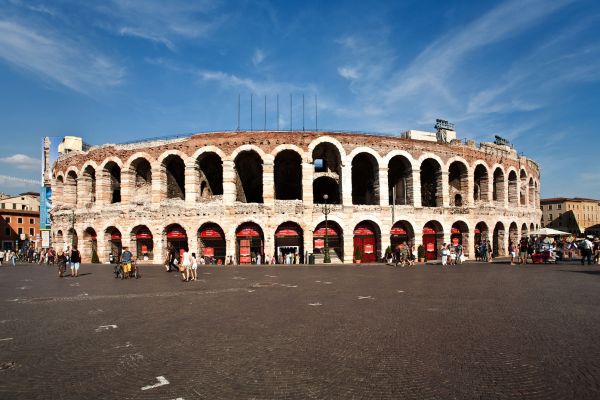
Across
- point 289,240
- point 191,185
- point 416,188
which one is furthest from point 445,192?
point 191,185

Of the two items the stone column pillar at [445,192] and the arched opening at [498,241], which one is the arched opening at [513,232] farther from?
the stone column pillar at [445,192]

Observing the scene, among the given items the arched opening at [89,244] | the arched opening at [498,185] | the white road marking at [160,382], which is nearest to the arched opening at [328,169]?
the arched opening at [498,185]

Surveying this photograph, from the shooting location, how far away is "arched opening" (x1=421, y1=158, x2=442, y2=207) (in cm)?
3347

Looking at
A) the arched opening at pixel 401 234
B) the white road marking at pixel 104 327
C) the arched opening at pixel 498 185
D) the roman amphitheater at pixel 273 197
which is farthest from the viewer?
the arched opening at pixel 498 185

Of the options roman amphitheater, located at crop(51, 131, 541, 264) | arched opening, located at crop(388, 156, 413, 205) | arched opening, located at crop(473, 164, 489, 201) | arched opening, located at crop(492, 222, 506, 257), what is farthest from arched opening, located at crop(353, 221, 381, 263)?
arched opening, located at crop(492, 222, 506, 257)

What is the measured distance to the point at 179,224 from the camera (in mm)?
30312

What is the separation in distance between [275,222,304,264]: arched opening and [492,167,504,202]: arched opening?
2159 cm

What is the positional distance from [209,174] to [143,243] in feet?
27.6

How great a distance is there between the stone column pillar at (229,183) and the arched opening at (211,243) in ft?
8.11

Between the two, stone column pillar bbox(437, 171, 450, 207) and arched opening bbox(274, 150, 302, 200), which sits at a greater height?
arched opening bbox(274, 150, 302, 200)

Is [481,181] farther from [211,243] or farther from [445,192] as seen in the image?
[211,243]

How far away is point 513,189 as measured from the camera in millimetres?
39562

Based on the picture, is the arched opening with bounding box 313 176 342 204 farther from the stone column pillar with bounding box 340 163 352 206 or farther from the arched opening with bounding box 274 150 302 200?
the stone column pillar with bounding box 340 163 352 206

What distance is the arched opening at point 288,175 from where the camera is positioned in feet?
115
